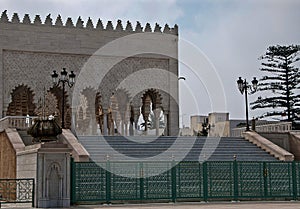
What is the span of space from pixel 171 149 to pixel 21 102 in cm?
1279

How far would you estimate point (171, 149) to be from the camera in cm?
2122

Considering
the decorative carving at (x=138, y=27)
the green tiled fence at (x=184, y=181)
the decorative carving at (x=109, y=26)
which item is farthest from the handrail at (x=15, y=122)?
the decorative carving at (x=138, y=27)

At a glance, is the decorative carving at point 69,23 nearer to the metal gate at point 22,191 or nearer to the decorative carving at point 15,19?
the decorative carving at point 15,19

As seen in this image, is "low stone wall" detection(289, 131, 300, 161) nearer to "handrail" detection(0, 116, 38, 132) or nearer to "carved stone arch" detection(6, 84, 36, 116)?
"handrail" detection(0, 116, 38, 132)

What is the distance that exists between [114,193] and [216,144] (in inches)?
357

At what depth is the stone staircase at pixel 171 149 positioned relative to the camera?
1984cm

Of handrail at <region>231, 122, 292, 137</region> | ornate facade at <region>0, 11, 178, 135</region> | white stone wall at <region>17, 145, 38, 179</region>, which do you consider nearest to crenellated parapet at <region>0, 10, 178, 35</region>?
ornate facade at <region>0, 11, 178, 135</region>

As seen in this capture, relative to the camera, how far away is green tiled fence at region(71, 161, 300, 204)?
13.6m

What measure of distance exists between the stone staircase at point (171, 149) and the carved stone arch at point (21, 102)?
284 inches

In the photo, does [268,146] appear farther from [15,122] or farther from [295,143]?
[15,122]

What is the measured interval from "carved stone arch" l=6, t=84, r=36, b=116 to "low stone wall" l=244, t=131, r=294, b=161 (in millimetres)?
10199

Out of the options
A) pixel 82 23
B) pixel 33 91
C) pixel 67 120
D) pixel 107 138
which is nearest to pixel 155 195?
pixel 107 138

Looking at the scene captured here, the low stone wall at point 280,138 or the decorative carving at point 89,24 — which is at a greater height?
the decorative carving at point 89,24

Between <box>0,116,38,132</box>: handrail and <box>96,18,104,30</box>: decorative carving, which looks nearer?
<box>0,116,38,132</box>: handrail
